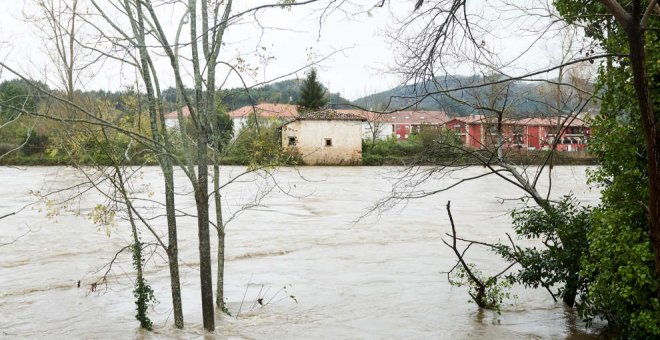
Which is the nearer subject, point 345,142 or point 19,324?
point 19,324

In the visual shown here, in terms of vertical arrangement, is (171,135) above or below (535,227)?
above

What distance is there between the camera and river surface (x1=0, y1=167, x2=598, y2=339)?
987 centimetres

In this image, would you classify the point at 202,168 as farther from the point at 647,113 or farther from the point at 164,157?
the point at 647,113

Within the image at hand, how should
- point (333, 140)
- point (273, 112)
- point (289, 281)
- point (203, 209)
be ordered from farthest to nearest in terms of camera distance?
point (333, 140)
point (289, 281)
point (273, 112)
point (203, 209)

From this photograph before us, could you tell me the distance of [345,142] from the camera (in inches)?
2042

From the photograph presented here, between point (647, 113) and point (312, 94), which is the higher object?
point (312, 94)

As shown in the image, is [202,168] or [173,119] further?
[173,119]

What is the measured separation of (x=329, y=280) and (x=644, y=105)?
Answer: 10109mm

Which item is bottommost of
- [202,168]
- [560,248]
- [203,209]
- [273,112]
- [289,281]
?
[289,281]

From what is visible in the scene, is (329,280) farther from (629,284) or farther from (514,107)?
(629,284)

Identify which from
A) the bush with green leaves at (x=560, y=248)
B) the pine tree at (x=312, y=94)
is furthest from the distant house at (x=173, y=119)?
the pine tree at (x=312, y=94)

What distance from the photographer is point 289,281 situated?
1342cm

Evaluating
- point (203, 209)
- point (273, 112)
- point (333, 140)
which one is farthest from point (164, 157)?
point (333, 140)

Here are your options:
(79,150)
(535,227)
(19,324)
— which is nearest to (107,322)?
(19,324)
